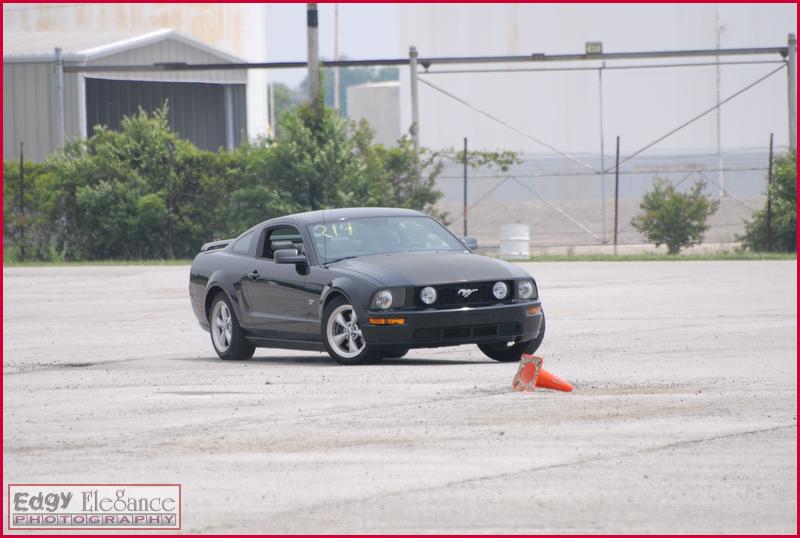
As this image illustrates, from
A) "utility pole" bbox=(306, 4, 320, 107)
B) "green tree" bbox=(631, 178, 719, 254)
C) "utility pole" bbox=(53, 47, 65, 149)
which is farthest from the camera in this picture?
"utility pole" bbox=(53, 47, 65, 149)

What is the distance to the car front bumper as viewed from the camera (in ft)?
42.9

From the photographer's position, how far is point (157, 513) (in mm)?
7191

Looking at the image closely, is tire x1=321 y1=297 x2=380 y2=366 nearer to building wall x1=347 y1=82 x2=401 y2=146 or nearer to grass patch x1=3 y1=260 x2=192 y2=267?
grass patch x1=3 y1=260 x2=192 y2=267

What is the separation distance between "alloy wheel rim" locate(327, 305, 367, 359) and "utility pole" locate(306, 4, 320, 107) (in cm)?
2073

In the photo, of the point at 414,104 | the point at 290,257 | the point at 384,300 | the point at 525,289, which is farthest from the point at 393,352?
the point at 414,104

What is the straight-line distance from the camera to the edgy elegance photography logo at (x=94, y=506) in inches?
277

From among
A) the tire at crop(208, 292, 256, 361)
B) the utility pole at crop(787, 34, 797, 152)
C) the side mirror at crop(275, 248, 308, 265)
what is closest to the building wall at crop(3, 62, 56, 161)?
the utility pole at crop(787, 34, 797, 152)

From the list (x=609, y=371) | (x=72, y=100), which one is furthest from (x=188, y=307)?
(x=72, y=100)

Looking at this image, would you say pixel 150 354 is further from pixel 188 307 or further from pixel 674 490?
pixel 674 490

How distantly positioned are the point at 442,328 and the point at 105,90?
37.9 metres

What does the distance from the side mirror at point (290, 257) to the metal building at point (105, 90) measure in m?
23.9

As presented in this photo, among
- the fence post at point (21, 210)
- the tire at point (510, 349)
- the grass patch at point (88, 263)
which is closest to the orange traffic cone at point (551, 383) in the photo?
the tire at point (510, 349)

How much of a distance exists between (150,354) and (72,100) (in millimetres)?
30667

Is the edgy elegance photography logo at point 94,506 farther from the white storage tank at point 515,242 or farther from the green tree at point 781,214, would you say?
the white storage tank at point 515,242
